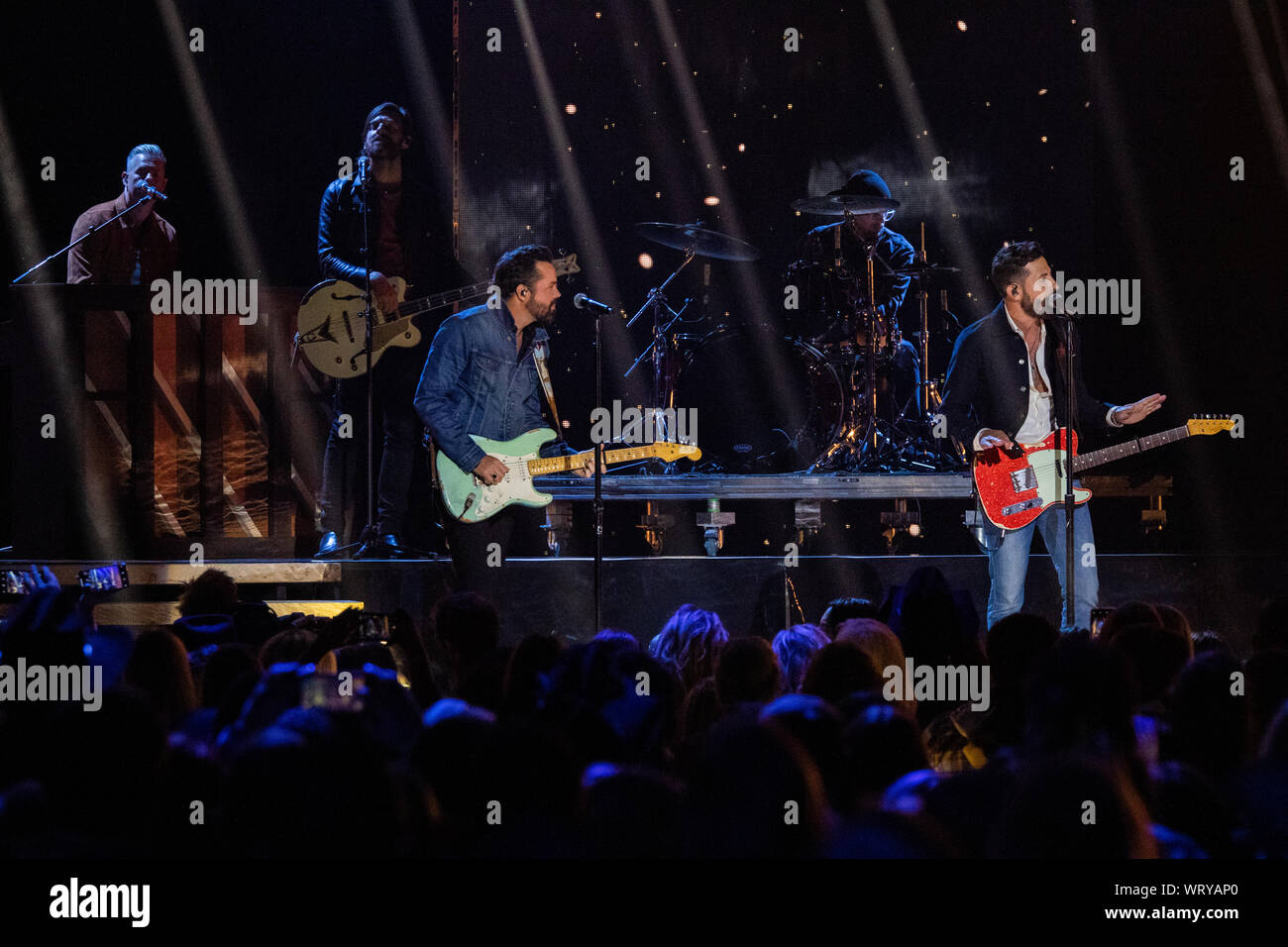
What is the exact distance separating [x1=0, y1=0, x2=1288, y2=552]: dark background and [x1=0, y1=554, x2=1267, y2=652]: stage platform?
4.62 feet

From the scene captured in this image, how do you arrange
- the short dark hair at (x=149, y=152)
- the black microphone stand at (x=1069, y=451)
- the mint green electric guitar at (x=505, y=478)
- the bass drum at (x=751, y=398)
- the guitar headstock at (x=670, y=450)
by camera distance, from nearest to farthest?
the black microphone stand at (x=1069, y=451) → the mint green electric guitar at (x=505, y=478) → the guitar headstock at (x=670, y=450) → the short dark hair at (x=149, y=152) → the bass drum at (x=751, y=398)

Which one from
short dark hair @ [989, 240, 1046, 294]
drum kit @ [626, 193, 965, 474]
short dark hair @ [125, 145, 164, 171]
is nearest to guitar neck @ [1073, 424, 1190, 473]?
short dark hair @ [989, 240, 1046, 294]

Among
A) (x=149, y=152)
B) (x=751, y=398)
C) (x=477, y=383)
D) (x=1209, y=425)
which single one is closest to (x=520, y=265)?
(x=477, y=383)

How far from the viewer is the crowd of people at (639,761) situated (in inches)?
74.8

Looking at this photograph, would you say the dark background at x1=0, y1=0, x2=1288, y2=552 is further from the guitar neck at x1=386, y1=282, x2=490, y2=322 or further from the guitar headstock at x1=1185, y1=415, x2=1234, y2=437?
the guitar headstock at x1=1185, y1=415, x2=1234, y2=437

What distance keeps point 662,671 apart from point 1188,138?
703 centimetres

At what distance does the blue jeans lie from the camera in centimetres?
655

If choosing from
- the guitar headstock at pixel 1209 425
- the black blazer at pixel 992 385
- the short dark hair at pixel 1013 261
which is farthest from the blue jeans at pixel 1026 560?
the short dark hair at pixel 1013 261

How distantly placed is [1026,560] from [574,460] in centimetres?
256

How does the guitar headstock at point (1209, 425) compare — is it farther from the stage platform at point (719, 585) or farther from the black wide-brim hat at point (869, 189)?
the black wide-brim hat at point (869, 189)

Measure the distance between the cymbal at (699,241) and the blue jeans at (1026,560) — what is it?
2751 mm
